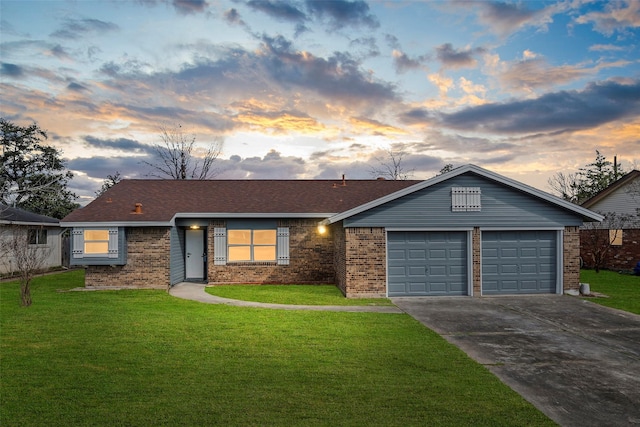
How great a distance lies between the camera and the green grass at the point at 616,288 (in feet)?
43.5

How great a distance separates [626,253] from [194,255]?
23.6m

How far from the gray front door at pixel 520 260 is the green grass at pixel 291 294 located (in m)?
4.31

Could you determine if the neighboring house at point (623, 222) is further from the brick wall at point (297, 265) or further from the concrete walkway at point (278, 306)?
the concrete walkway at point (278, 306)

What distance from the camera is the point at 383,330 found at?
31.6 feet

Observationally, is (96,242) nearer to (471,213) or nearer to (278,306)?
(278,306)

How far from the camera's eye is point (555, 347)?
8430mm

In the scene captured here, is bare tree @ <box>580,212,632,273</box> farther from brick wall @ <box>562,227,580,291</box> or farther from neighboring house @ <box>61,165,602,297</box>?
neighboring house @ <box>61,165,602,297</box>

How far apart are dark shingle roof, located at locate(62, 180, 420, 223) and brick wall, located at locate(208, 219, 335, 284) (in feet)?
2.73

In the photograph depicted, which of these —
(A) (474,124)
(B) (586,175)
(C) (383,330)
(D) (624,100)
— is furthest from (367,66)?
(B) (586,175)

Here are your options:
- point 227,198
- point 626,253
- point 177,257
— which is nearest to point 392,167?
point 626,253

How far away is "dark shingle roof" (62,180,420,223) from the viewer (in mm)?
17734

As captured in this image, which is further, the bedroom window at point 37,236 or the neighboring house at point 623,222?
the bedroom window at point 37,236

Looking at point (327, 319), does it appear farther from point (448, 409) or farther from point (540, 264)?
point (540, 264)

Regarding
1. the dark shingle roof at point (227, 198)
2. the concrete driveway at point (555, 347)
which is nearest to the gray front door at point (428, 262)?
the concrete driveway at point (555, 347)
